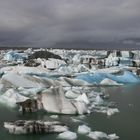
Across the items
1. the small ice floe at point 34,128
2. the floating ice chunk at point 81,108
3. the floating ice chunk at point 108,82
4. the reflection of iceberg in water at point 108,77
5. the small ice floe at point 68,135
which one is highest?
the reflection of iceberg in water at point 108,77

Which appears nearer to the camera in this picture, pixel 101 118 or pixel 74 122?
pixel 74 122

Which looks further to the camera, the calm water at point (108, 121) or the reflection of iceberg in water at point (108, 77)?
the reflection of iceberg in water at point (108, 77)

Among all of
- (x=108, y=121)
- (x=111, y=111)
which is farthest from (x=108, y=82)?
(x=108, y=121)

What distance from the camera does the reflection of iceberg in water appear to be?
19.2 meters

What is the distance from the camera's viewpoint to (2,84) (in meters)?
15.9

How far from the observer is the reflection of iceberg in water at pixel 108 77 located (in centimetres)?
1917

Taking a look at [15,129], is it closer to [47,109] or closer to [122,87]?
[47,109]

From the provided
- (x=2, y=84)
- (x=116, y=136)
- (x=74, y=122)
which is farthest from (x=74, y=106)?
(x=2, y=84)

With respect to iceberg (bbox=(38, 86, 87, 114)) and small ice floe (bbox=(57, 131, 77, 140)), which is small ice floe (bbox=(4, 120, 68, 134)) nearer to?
small ice floe (bbox=(57, 131, 77, 140))

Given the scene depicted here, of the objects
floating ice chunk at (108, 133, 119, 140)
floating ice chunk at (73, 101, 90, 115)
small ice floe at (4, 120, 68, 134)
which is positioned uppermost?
floating ice chunk at (73, 101, 90, 115)

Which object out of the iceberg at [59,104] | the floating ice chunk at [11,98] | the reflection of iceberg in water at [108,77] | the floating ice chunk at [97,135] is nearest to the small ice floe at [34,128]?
the floating ice chunk at [97,135]

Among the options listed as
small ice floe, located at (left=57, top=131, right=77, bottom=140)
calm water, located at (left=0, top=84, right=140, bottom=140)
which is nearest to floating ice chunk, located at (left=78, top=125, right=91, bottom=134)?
calm water, located at (left=0, top=84, right=140, bottom=140)

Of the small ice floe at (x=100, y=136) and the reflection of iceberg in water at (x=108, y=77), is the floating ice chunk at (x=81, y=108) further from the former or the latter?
the reflection of iceberg in water at (x=108, y=77)

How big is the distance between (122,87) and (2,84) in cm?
605
